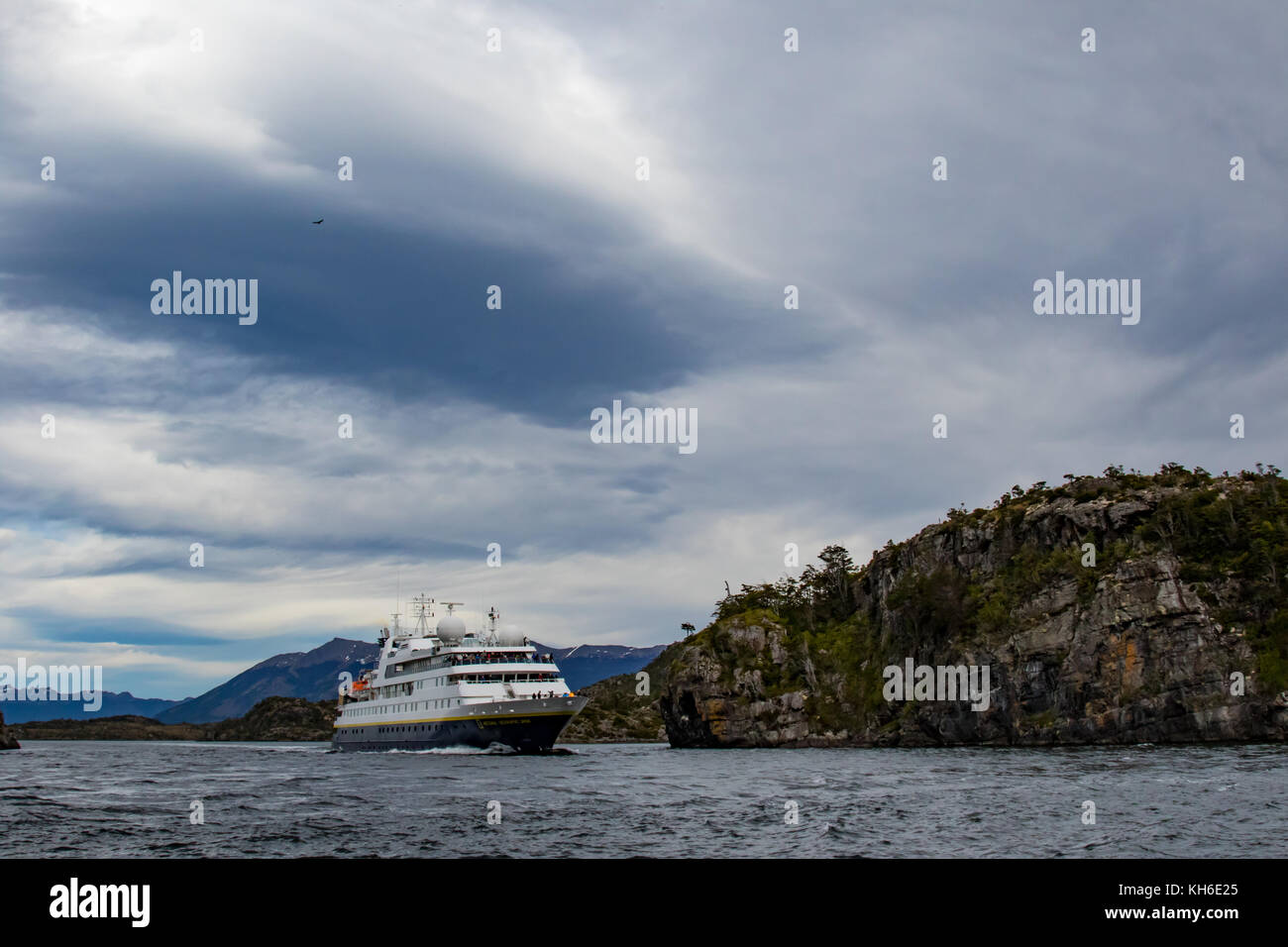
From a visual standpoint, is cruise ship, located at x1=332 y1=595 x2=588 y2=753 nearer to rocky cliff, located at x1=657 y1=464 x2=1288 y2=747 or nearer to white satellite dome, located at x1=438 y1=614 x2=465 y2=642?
white satellite dome, located at x1=438 y1=614 x2=465 y2=642

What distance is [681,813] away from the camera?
43.7 m

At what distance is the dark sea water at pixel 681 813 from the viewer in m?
32.3

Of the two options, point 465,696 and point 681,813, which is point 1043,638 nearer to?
point 465,696

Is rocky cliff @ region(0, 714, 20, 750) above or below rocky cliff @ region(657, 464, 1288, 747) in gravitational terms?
below

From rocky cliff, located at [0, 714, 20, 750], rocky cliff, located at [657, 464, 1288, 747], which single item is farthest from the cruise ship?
rocky cliff, located at [0, 714, 20, 750]

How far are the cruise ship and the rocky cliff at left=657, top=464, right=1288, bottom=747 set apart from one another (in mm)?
57904

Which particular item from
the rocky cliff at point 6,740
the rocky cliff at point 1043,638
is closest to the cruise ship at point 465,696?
the rocky cliff at point 1043,638

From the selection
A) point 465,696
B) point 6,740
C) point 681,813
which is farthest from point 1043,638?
point 6,740

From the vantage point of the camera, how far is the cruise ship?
105 metres
